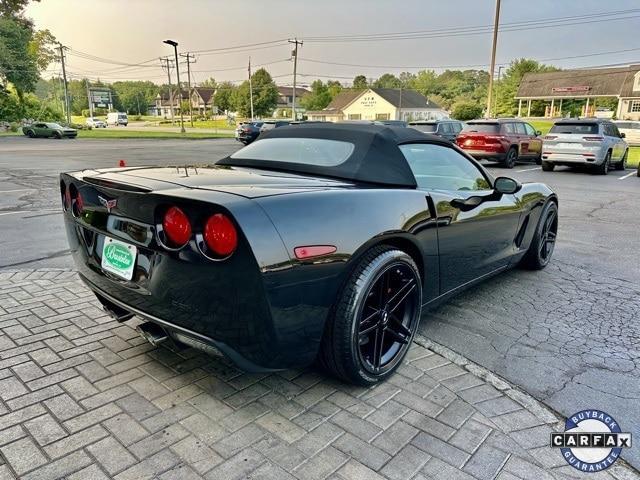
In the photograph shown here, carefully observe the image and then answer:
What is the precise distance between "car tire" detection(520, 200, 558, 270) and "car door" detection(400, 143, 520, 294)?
2.10 ft

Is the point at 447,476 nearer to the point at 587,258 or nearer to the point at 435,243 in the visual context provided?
the point at 435,243

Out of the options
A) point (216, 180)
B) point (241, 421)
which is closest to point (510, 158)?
point (216, 180)

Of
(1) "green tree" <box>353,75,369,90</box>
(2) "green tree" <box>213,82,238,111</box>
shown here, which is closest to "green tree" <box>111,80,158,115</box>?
(2) "green tree" <box>213,82,238,111</box>

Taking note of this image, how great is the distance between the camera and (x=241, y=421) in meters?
2.24

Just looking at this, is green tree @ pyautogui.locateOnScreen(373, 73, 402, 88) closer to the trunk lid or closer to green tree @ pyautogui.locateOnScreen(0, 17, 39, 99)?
green tree @ pyautogui.locateOnScreen(0, 17, 39, 99)

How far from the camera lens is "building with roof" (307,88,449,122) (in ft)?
242

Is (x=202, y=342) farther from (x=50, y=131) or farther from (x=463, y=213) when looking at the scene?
(x=50, y=131)

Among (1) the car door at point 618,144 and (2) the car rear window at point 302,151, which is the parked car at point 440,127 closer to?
(1) the car door at point 618,144

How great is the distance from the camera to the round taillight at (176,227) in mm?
2016

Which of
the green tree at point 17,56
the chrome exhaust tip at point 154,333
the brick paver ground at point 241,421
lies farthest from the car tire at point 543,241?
the green tree at point 17,56

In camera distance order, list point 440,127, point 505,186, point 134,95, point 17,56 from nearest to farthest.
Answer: point 505,186 < point 440,127 < point 17,56 < point 134,95

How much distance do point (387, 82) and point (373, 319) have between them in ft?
458

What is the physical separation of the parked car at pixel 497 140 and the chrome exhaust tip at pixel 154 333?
579 inches

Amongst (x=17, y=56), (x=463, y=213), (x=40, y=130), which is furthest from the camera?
(x=17, y=56)
